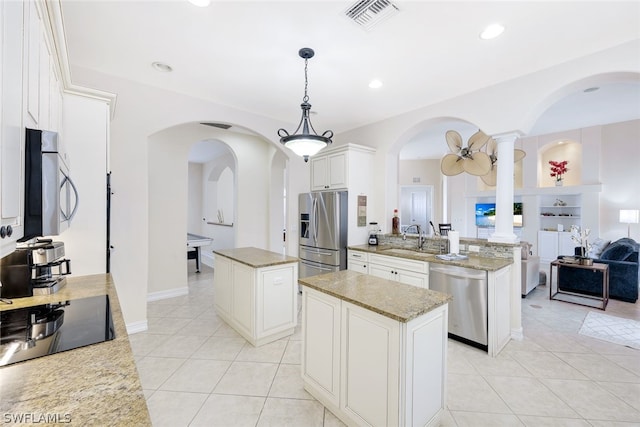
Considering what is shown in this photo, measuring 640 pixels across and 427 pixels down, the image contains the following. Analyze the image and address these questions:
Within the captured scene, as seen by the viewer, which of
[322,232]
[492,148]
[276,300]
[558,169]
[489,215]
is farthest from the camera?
[489,215]

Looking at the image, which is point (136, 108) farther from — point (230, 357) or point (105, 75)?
point (230, 357)

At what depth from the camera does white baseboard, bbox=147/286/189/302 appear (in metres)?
4.26

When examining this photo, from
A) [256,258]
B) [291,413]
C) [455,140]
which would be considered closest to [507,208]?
[455,140]

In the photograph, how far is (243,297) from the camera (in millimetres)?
2988

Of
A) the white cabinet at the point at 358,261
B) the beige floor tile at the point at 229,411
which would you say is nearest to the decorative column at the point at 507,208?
the white cabinet at the point at 358,261

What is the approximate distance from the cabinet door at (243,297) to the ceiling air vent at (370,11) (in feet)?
7.84

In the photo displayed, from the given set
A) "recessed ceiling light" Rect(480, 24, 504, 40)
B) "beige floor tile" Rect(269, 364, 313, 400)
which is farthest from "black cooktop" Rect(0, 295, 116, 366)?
"recessed ceiling light" Rect(480, 24, 504, 40)

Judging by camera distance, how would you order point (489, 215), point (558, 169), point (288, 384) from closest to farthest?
point (288, 384), point (558, 169), point (489, 215)

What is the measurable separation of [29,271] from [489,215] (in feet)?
29.7

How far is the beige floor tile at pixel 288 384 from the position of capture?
6.84 feet

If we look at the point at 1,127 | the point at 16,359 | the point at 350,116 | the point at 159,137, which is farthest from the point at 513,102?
the point at 159,137

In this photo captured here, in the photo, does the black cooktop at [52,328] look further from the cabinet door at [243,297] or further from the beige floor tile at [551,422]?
the beige floor tile at [551,422]

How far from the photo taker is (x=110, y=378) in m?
0.89

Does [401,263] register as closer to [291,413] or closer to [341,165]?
[341,165]
